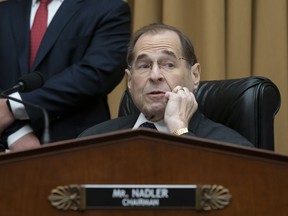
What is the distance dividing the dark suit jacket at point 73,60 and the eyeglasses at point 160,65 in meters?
0.42

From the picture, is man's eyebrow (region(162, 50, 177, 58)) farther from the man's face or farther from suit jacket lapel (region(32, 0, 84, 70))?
suit jacket lapel (region(32, 0, 84, 70))

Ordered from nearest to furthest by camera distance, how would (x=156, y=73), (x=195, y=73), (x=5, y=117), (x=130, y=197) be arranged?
(x=130, y=197) < (x=156, y=73) < (x=195, y=73) < (x=5, y=117)

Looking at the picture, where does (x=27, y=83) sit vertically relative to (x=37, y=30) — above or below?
below

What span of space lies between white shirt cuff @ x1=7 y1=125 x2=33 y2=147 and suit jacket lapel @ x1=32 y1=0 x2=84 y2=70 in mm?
237

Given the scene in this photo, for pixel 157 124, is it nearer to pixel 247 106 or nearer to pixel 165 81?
pixel 165 81

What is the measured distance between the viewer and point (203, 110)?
2281 mm

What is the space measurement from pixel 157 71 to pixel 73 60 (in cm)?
63

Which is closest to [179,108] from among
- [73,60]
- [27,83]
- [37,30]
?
[27,83]

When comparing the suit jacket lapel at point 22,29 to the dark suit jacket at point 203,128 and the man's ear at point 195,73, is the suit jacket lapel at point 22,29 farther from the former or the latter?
the man's ear at point 195,73

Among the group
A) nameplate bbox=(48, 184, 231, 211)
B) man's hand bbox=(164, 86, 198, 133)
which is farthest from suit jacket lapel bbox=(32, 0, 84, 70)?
nameplate bbox=(48, 184, 231, 211)

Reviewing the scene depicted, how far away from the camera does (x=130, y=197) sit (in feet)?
3.47

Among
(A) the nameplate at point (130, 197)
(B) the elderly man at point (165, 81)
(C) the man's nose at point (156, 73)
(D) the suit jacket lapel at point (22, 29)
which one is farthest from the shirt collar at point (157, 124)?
(A) the nameplate at point (130, 197)

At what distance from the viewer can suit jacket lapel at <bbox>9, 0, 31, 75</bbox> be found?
259 cm

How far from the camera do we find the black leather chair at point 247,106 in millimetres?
2088
